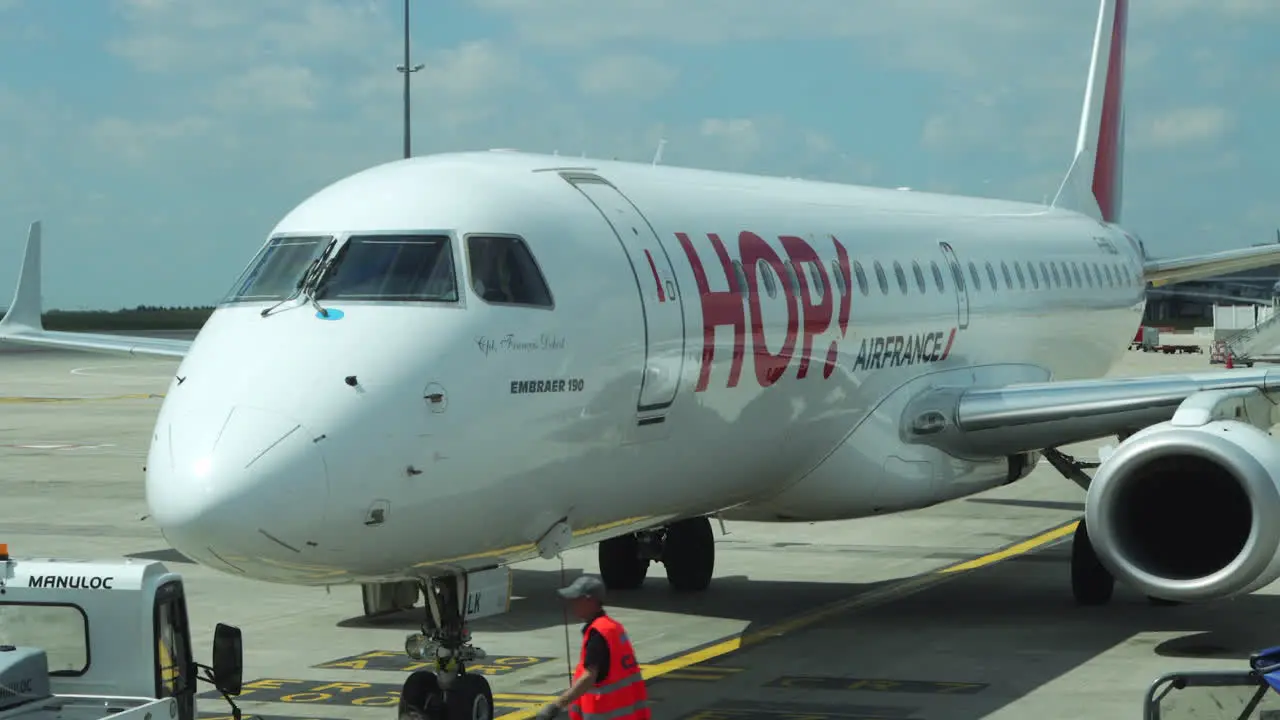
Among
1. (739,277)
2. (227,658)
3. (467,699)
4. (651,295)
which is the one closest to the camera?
(227,658)

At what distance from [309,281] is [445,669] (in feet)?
8.18

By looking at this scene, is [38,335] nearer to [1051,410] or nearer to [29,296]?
[29,296]

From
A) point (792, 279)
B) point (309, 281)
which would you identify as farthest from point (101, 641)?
point (792, 279)

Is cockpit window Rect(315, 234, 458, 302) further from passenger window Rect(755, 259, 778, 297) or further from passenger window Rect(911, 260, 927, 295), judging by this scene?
passenger window Rect(911, 260, 927, 295)

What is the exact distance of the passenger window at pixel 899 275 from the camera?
17797 millimetres

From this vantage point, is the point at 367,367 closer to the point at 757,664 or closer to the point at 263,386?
the point at 263,386

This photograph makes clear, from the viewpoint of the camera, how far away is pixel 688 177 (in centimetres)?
1588

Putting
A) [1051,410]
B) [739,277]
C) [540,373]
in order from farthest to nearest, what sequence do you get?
[1051,410] → [739,277] → [540,373]

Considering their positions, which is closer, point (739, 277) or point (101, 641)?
point (101, 641)

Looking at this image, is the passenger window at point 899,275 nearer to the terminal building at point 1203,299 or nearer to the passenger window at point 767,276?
the passenger window at point 767,276

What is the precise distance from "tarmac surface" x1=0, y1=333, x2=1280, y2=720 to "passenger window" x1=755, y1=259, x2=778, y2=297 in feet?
9.59

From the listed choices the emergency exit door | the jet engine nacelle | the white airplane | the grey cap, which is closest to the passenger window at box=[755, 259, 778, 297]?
the white airplane

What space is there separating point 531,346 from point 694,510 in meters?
3.42

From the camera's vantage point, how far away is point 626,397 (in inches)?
494
